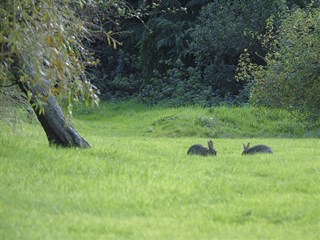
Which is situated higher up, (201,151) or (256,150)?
(201,151)

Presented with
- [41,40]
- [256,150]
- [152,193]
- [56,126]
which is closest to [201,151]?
[256,150]

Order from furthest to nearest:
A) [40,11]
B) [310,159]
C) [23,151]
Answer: [310,159], [23,151], [40,11]

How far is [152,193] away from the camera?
33.2 ft

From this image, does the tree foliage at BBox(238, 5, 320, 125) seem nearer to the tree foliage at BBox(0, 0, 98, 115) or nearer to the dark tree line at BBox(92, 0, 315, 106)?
the dark tree line at BBox(92, 0, 315, 106)

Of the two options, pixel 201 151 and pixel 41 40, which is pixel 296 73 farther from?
pixel 41 40

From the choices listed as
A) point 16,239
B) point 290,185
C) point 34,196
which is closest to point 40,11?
point 34,196

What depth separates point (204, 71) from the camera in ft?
100.0

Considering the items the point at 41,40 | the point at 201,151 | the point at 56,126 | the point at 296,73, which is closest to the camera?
the point at 41,40

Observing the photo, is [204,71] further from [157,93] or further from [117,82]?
[117,82]

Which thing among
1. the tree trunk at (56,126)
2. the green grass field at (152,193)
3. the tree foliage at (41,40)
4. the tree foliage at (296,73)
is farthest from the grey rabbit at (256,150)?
the tree foliage at (296,73)

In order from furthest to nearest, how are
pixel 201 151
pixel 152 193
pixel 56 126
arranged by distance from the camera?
pixel 201 151 < pixel 56 126 < pixel 152 193

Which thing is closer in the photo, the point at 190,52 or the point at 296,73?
the point at 296,73

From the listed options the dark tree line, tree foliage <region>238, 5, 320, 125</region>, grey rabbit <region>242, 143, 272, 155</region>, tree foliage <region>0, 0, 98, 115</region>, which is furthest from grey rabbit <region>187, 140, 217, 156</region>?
the dark tree line

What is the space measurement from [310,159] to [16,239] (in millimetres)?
→ 7252
